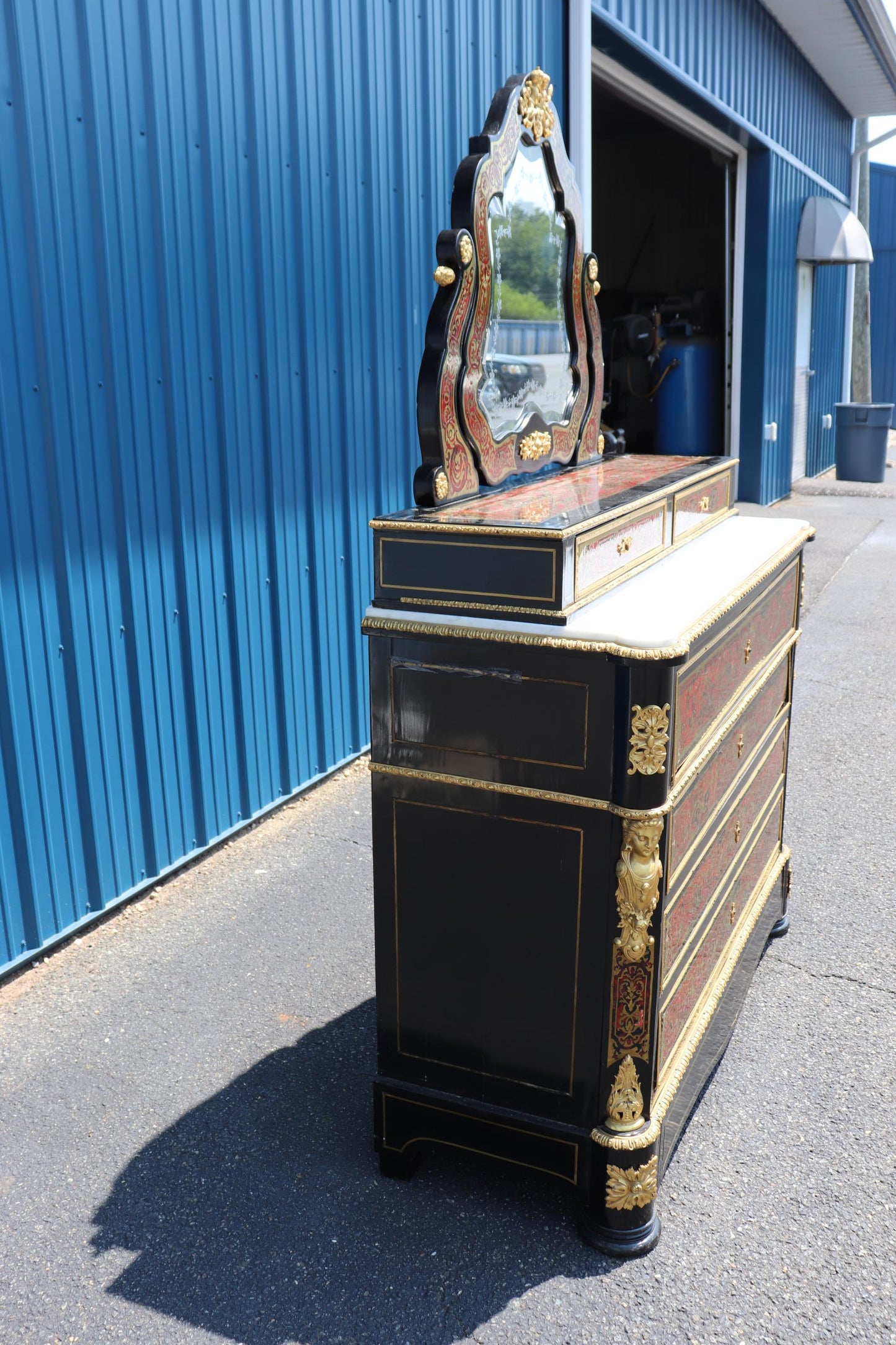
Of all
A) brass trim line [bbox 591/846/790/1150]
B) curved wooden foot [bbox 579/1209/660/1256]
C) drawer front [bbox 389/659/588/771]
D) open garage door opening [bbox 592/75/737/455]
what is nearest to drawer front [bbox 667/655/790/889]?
drawer front [bbox 389/659/588/771]

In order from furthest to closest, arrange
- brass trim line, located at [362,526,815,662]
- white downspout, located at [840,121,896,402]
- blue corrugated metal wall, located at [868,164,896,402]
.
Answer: blue corrugated metal wall, located at [868,164,896,402] → white downspout, located at [840,121,896,402] → brass trim line, located at [362,526,815,662]

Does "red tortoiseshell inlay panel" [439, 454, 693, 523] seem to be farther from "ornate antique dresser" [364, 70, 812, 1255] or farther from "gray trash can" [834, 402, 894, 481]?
"gray trash can" [834, 402, 894, 481]

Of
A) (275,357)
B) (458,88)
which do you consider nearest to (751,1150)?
(275,357)

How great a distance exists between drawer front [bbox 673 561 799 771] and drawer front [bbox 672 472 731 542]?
27 centimetres

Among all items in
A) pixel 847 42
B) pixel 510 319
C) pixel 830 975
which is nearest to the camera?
pixel 510 319

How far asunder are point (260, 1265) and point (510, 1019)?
72cm

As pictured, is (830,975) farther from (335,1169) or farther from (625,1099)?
(335,1169)

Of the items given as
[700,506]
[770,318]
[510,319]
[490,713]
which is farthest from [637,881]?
[770,318]

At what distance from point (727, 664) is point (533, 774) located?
2.13 feet

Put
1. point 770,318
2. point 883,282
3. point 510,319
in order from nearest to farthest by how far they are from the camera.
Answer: point 510,319
point 770,318
point 883,282

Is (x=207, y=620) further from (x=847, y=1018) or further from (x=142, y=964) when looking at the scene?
(x=847, y=1018)

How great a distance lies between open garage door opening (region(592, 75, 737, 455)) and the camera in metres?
11.4

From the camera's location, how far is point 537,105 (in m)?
2.86

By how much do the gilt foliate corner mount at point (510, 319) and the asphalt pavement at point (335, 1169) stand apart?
1.60 m
